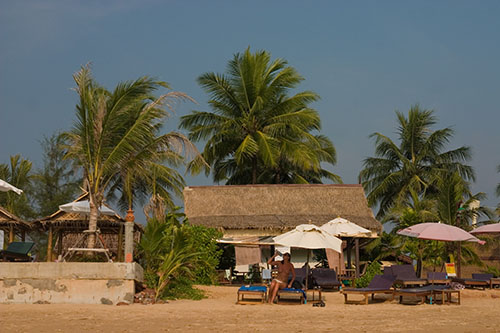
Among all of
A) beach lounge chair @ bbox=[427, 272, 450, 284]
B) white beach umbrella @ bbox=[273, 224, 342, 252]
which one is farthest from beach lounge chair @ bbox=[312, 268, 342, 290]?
beach lounge chair @ bbox=[427, 272, 450, 284]

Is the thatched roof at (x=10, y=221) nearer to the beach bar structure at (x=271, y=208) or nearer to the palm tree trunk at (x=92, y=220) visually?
the beach bar structure at (x=271, y=208)

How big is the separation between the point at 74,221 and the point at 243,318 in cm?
1162

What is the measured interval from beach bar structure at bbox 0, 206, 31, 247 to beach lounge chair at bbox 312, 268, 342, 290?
9529 millimetres

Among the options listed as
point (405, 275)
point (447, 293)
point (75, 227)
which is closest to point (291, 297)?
point (405, 275)

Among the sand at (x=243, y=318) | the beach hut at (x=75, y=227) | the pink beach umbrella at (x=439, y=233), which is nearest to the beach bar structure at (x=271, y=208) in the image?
the beach hut at (x=75, y=227)

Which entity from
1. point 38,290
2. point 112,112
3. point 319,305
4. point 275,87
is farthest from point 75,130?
point 275,87

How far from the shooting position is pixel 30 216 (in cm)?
3262

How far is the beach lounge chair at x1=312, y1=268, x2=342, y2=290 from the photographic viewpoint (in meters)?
17.7

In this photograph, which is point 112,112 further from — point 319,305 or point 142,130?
point 319,305

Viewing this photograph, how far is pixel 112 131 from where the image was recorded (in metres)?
15.3

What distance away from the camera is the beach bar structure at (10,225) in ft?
68.4

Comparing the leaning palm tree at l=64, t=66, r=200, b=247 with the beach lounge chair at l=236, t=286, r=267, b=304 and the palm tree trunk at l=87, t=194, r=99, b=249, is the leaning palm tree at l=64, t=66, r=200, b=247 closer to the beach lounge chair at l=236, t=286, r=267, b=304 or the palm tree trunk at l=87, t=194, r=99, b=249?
the palm tree trunk at l=87, t=194, r=99, b=249

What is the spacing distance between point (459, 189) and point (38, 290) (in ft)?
49.9

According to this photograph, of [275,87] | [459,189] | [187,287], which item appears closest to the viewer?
[187,287]
